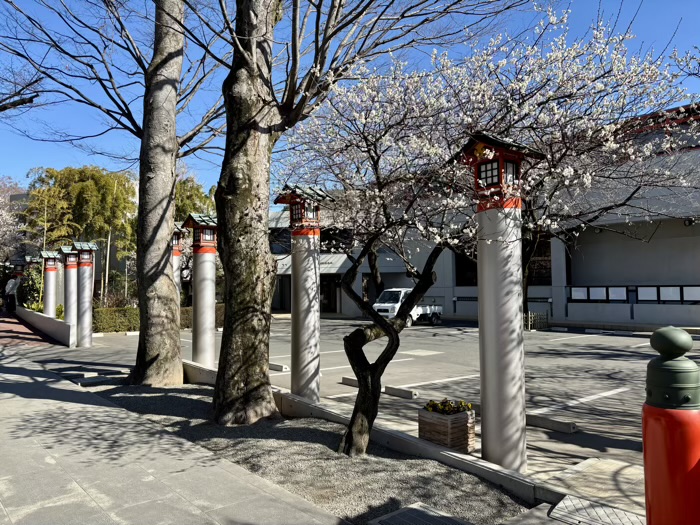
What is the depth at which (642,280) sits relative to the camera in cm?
2453

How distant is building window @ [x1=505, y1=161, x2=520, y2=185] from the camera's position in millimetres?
5395

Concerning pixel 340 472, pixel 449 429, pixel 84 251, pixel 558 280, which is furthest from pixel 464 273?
pixel 340 472

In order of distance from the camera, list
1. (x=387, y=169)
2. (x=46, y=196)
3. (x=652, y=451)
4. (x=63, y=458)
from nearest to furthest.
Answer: (x=652, y=451) → (x=63, y=458) → (x=387, y=169) → (x=46, y=196)

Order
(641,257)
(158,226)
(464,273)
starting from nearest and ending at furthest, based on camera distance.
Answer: (158,226) < (641,257) < (464,273)

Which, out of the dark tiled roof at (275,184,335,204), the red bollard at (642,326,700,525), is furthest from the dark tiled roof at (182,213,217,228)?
the red bollard at (642,326,700,525)

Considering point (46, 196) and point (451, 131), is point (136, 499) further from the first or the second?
point (46, 196)

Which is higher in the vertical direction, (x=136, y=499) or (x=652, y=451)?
(x=652, y=451)

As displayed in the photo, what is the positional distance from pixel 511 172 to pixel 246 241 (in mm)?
3524

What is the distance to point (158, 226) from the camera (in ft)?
34.5

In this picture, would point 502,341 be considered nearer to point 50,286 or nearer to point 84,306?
point 84,306

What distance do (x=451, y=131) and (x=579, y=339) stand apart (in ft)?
46.9

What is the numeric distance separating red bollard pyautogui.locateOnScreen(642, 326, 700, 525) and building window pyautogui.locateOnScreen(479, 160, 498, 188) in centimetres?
→ 315

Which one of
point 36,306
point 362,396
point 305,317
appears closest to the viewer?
point 362,396

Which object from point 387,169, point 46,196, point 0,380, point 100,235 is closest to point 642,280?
point 387,169
